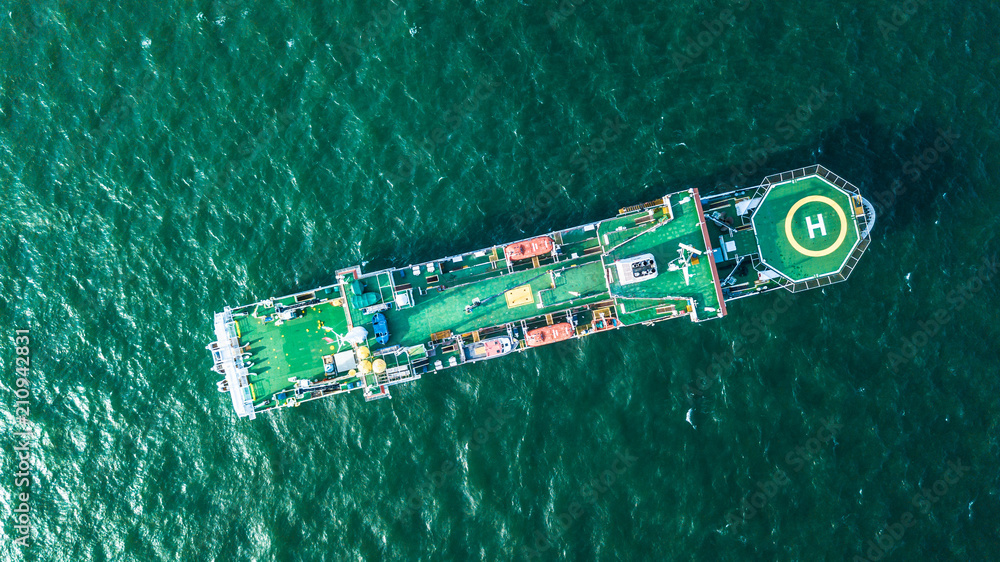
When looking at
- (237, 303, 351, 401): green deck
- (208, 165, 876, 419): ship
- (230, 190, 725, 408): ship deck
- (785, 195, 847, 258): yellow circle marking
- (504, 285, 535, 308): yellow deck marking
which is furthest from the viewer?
(785, 195, 847, 258): yellow circle marking

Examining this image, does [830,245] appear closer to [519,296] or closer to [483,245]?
[519,296]

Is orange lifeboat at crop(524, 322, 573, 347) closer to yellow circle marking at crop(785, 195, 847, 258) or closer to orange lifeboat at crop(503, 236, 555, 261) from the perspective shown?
orange lifeboat at crop(503, 236, 555, 261)

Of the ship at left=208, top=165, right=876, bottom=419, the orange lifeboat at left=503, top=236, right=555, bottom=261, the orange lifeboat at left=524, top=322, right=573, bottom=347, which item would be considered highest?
the orange lifeboat at left=503, top=236, right=555, bottom=261

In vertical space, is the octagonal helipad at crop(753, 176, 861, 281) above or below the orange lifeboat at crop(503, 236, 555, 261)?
below

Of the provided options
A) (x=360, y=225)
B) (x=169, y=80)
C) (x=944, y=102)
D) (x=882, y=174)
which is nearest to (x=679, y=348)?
(x=882, y=174)

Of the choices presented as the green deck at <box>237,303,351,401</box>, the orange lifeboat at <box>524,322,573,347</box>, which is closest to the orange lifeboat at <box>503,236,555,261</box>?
the orange lifeboat at <box>524,322,573,347</box>

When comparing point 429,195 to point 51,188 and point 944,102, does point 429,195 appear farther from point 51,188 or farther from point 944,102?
point 944,102

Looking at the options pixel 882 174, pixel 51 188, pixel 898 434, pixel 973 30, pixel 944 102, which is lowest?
pixel 898 434
